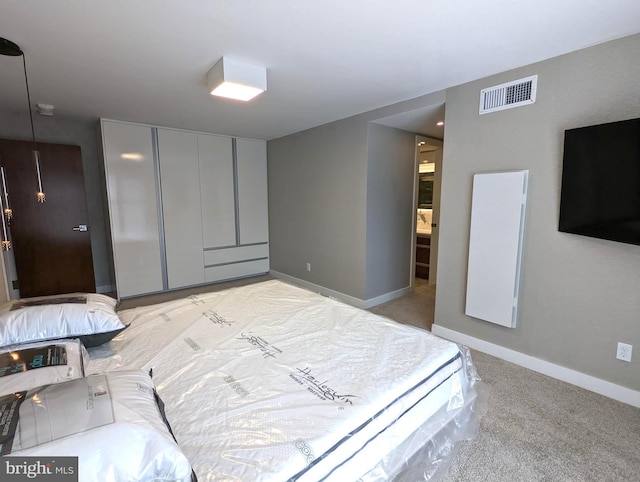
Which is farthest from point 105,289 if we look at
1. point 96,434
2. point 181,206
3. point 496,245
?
point 496,245

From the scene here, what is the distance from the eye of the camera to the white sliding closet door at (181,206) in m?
4.26

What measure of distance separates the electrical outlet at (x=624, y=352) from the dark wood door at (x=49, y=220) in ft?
18.3

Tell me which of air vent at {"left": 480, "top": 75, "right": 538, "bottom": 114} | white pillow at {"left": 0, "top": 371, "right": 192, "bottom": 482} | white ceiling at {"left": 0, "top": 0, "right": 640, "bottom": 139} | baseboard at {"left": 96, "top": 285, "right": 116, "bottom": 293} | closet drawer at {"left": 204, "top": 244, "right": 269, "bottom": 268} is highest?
white ceiling at {"left": 0, "top": 0, "right": 640, "bottom": 139}

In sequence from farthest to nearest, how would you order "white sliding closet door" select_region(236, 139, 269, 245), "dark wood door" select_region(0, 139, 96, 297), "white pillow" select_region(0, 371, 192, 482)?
"white sliding closet door" select_region(236, 139, 269, 245) < "dark wood door" select_region(0, 139, 96, 297) < "white pillow" select_region(0, 371, 192, 482)

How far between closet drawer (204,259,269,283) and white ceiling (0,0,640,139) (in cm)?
262

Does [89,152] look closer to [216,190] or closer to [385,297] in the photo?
[216,190]

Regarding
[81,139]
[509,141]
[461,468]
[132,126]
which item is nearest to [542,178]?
[509,141]

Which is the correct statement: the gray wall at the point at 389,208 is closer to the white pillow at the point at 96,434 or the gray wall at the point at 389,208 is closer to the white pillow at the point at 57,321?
the white pillow at the point at 57,321

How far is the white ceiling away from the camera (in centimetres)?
168

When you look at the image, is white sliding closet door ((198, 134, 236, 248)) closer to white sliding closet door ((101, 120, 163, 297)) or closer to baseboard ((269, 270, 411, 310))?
white sliding closet door ((101, 120, 163, 297))

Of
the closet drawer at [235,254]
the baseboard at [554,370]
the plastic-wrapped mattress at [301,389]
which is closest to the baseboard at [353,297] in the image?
the closet drawer at [235,254]

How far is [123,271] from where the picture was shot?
4.05m

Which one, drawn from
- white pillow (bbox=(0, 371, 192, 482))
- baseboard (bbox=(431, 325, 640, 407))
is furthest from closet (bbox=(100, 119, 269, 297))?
white pillow (bbox=(0, 371, 192, 482))

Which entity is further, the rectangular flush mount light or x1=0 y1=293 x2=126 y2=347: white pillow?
the rectangular flush mount light
